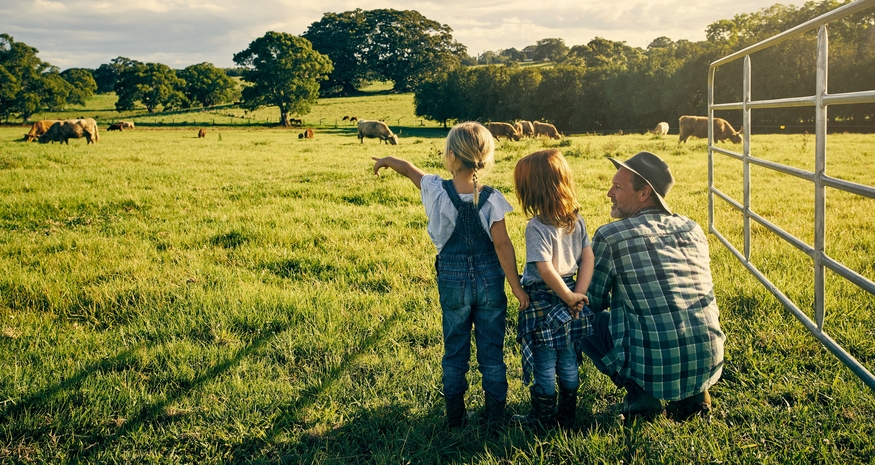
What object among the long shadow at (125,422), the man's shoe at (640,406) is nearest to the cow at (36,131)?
the long shadow at (125,422)

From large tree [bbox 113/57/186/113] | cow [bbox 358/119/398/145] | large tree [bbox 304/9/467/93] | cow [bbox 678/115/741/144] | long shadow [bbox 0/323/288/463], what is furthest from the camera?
large tree [bbox 304/9/467/93]

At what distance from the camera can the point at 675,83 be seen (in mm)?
45219

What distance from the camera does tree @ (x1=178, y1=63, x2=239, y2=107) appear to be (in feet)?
261

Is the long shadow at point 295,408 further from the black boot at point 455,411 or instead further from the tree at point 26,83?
the tree at point 26,83

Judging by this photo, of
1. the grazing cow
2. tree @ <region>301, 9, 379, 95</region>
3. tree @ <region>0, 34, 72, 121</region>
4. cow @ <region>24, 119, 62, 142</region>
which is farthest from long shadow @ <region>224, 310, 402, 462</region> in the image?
tree @ <region>301, 9, 379, 95</region>

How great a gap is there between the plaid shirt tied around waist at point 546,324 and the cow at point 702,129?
76.6 ft

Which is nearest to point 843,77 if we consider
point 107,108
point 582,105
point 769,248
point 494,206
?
point 582,105

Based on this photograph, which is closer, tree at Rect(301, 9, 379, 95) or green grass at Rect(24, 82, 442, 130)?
green grass at Rect(24, 82, 442, 130)

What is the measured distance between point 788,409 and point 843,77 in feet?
128

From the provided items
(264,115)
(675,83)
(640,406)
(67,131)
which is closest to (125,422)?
(640,406)

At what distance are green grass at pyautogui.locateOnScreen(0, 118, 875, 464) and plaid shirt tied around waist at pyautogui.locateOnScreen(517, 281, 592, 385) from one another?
0.45 metres

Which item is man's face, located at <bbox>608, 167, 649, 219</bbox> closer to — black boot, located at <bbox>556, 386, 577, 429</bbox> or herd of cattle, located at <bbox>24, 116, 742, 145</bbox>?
black boot, located at <bbox>556, 386, 577, 429</bbox>

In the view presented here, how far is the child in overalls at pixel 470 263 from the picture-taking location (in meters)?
2.91

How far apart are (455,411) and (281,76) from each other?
55.5 m
